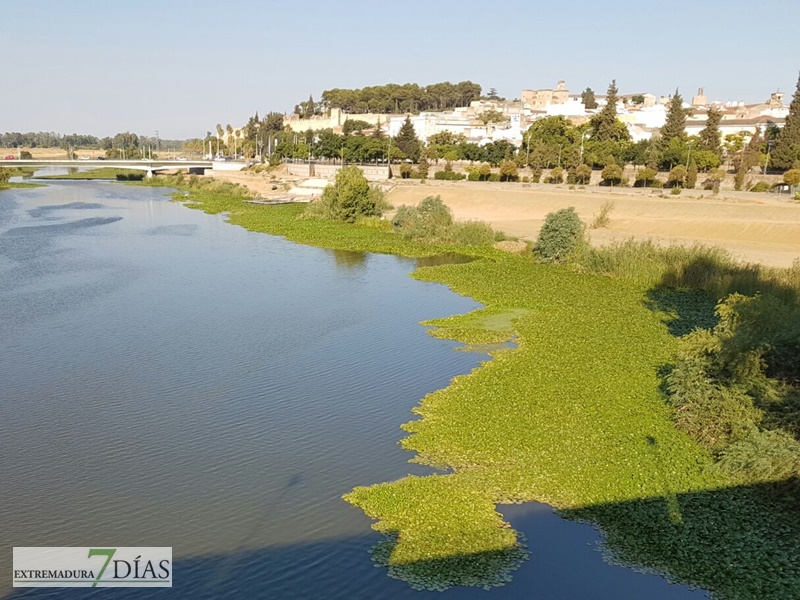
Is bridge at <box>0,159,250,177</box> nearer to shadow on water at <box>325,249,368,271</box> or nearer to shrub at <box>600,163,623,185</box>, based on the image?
shrub at <box>600,163,623,185</box>

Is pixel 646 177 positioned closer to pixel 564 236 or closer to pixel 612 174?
pixel 612 174

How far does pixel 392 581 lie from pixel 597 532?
383 cm

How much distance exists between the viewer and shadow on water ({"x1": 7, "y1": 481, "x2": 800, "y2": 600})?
1029cm

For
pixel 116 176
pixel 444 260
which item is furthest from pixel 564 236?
pixel 116 176

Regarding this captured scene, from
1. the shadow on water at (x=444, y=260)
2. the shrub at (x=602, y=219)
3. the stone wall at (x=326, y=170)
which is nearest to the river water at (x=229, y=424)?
the shadow on water at (x=444, y=260)

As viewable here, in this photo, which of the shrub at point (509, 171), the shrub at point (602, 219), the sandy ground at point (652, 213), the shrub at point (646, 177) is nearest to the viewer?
the sandy ground at point (652, 213)

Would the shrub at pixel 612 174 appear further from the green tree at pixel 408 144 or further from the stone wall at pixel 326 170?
the green tree at pixel 408 144

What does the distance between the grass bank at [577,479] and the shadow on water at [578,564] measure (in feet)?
0.11

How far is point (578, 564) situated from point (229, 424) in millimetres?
8772

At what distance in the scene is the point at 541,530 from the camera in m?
11.8

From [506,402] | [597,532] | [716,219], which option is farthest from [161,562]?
[716,219]

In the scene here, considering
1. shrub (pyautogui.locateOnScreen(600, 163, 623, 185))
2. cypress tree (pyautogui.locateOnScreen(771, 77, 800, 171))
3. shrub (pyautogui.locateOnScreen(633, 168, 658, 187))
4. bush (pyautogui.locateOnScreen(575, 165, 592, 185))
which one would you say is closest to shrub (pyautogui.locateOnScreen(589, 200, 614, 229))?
shrub (pyautogui.locateOnScreen(633, 168, 658, 187))

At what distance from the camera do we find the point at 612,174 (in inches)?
2648

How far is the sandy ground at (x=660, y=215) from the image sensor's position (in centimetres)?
4175
